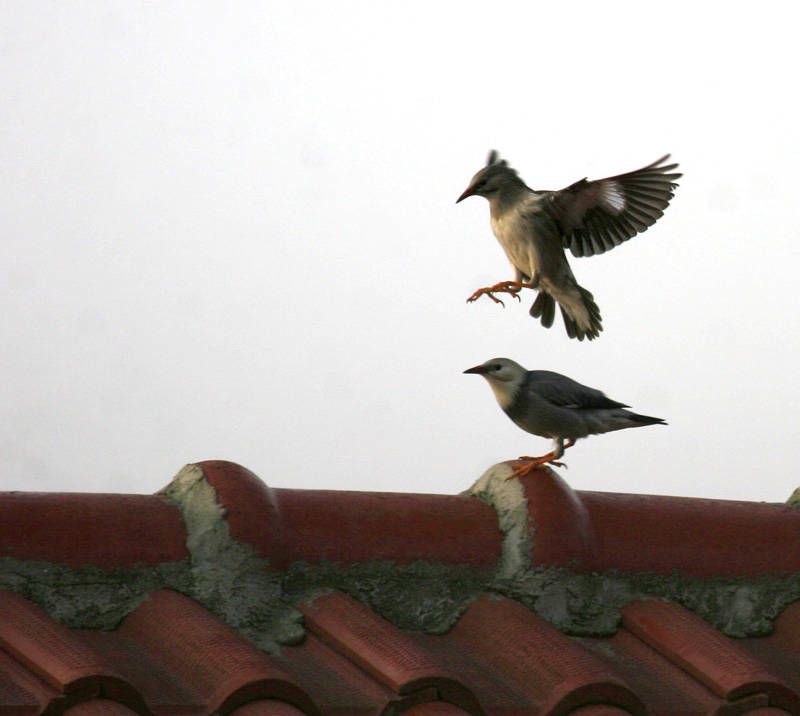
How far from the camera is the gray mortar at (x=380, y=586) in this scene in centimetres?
241

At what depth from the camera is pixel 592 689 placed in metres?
2.29

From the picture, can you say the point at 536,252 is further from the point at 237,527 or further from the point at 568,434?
the point at 237,527

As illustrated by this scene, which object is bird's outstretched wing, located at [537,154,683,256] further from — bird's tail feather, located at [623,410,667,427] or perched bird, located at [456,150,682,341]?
bird's tail feather, located at [623,410,667,427]

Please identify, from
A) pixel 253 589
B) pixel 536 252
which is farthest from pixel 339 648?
pixel 536 252

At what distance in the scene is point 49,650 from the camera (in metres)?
2.10

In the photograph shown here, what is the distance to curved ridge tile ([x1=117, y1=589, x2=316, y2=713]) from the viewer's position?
Answer: 210 cm

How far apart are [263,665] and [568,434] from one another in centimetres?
152

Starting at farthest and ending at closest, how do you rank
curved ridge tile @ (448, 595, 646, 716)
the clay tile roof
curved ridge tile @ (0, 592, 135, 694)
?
curved ridge tile @ (448, 595, 646, 716), the clay tile roof, curved ridge tile @ (0, 592, 135, 694)

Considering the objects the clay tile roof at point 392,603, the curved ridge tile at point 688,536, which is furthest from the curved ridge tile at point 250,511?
the curved ridge tile at point 688,536

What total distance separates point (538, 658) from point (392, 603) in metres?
0.36

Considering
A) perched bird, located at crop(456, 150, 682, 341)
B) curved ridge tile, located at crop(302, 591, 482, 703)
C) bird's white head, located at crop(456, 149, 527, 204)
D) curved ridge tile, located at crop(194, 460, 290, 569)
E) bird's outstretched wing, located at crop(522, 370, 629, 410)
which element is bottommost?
curved ridge tile, located at crop(302, 591, 482, 703)

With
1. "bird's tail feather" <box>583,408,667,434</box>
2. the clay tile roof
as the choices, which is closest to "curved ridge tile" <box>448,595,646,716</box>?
the clay tile roof

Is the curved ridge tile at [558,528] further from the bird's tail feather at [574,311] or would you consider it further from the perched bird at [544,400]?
the bird's tail feather at [574,311]

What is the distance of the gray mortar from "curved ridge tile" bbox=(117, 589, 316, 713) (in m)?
0.05
